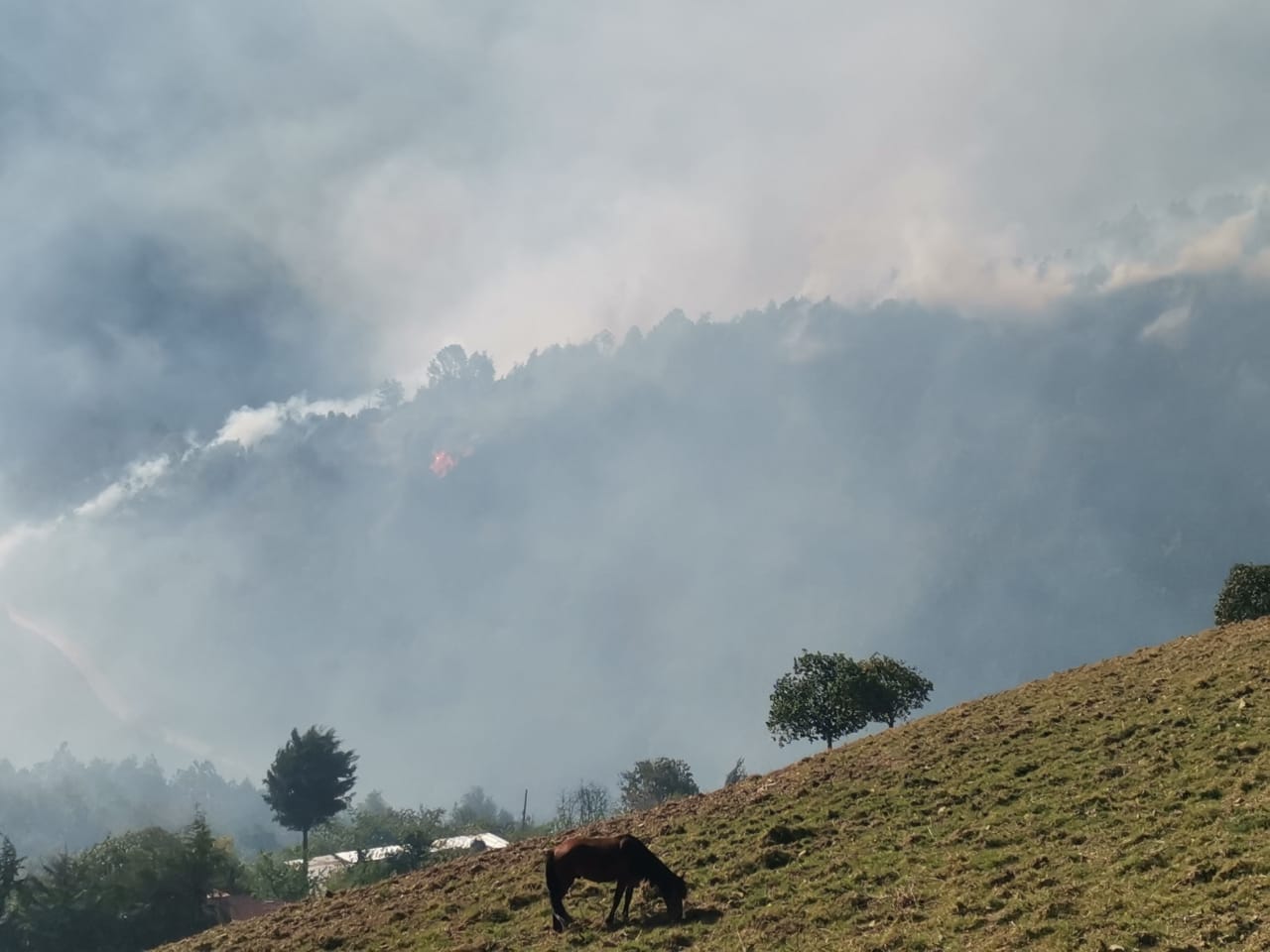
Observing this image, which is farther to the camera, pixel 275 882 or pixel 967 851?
pixel 275 882

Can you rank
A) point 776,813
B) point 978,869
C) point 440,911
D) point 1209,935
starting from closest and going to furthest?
point 1209,935, point 978,869, point 440,911, point 776,813

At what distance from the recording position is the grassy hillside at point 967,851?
17.2 metres

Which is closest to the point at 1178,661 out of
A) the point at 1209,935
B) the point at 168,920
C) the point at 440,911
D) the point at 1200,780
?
the point at 1200,780

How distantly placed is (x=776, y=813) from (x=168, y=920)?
62622 mm

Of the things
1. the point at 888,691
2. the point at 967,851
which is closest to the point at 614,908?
the point at 967,851

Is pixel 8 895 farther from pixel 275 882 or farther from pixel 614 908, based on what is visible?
pixel 614 908

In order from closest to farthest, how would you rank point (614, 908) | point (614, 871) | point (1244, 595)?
point (614, 908)
point (614, 871)
point (1244, 595)

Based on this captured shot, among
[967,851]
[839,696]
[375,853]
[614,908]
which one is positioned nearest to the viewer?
[614,908]

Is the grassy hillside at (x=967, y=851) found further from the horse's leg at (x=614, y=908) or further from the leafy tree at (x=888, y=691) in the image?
the leafy tree at (x=888, y=691)

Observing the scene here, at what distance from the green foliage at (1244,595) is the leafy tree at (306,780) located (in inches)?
4453

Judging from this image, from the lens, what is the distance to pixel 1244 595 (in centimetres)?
5594

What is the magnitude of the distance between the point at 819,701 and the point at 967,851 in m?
49.2

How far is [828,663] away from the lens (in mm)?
72875

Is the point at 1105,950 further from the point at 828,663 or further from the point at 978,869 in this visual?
the point at 828,663
